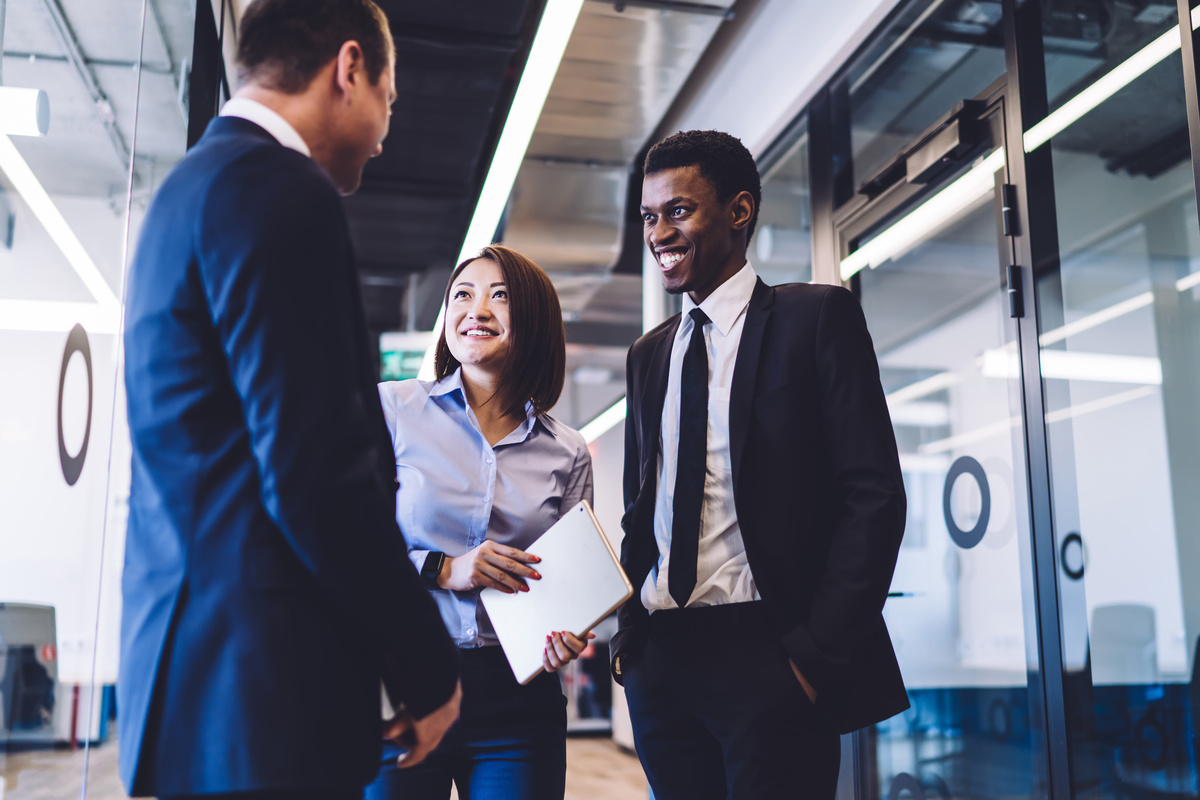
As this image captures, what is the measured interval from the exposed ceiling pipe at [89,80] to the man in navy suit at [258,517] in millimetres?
1363

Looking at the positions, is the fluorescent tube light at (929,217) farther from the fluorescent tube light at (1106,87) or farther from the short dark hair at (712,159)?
the short dark hair at (712,159)

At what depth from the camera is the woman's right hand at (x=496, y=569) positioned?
1.47 metres

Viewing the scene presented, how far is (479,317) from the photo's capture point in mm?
1751

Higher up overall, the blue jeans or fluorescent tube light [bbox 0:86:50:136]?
fluorescent tube light [bbox 0:86:50:136]

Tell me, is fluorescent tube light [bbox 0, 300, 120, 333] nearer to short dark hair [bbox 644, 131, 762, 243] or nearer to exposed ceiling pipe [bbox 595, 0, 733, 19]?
short dark hair [bbox 644, 131, 762, 243]

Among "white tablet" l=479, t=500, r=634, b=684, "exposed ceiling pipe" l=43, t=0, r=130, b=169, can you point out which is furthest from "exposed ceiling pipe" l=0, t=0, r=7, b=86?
"white tablet" l=479, t=500, r=634, b=684

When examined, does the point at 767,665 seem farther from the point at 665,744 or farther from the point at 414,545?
the point at 414,545

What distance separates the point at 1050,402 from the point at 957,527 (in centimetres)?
64

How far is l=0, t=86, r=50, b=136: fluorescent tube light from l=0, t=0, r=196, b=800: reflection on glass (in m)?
0.02

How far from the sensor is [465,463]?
1.63m

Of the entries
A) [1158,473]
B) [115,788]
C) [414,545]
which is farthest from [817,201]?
[115,788]

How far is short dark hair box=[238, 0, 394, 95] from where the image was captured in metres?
1.06

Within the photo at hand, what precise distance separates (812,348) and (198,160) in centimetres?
96

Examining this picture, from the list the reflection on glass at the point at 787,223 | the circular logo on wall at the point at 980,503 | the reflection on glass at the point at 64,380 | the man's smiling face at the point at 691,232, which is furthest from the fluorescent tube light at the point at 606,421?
the man's smiling face at the point at 691,232
